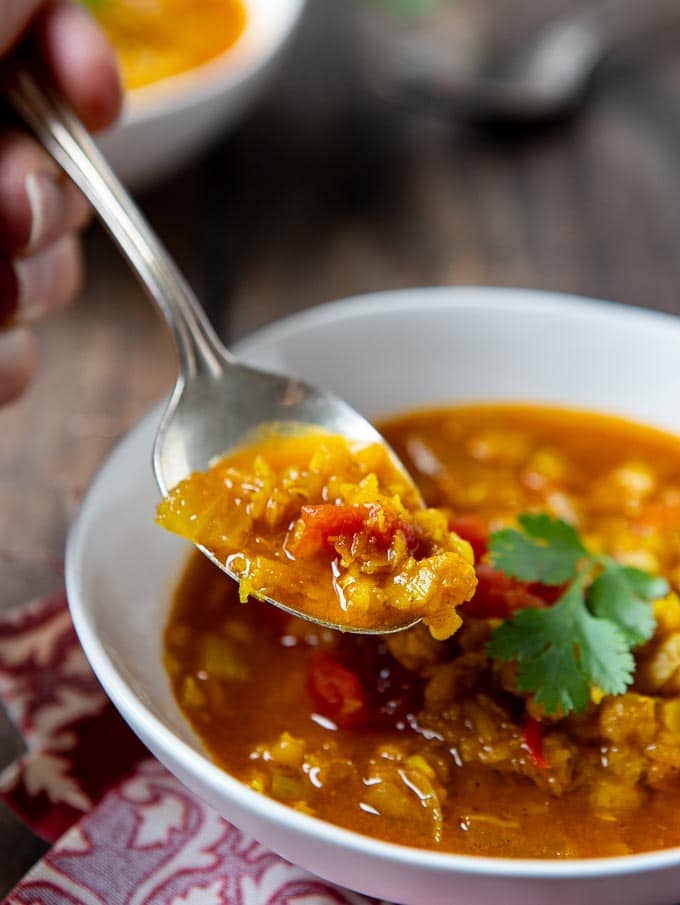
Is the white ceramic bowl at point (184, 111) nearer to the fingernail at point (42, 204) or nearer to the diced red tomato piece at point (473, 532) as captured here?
the fingernail at point (42, 204)

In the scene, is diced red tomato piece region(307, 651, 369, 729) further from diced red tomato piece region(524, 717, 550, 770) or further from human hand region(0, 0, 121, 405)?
human hand region(0, 0, 121, 405)

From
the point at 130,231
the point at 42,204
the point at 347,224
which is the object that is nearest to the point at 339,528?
the point at 130,231

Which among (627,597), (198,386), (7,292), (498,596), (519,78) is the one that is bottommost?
(519,78)

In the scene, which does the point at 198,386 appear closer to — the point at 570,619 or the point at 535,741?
the point at 570,619

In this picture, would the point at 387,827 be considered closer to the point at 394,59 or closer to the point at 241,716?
the point at 241,716

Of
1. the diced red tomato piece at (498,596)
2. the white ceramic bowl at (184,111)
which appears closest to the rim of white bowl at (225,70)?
the white ceramic bowl at (184,111)

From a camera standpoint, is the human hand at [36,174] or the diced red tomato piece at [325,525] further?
the human hand at [36,174]
